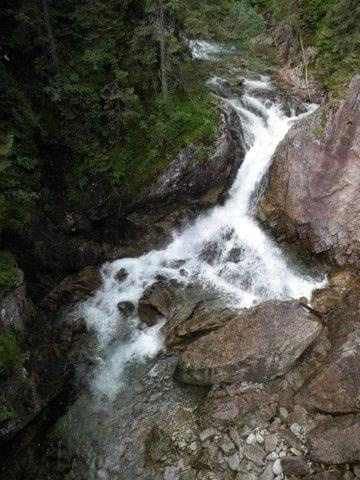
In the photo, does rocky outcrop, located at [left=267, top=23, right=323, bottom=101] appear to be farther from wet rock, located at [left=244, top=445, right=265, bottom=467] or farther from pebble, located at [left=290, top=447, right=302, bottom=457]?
wet rock, located at [left=244, top=445, right=265, bottom=467]

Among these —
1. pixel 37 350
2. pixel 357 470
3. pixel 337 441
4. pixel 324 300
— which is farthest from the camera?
pixel 324 300

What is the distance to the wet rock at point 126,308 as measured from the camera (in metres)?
12.9

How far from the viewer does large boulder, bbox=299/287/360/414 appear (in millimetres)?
9242

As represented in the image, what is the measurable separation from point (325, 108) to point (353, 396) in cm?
1007

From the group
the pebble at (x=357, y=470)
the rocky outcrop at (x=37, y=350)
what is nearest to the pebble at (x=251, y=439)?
the pebble at (x=357, y=470)

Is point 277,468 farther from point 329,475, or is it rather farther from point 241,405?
point 241,405

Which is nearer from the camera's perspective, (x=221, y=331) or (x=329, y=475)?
(x=329, y=475)

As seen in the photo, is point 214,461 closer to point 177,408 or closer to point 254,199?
point 177,408

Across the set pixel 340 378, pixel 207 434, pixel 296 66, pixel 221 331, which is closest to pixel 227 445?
pixel 207 434

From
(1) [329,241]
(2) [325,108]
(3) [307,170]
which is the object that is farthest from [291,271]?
(2) [325,108]

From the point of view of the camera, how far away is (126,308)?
12945mm

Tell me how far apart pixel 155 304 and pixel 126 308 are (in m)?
1.11

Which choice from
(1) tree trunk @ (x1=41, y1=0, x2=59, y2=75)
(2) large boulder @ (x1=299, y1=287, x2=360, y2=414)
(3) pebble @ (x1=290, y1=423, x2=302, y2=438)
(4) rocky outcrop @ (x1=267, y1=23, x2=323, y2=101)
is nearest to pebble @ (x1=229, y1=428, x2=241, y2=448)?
(3) pebble @ (x1=290, y1=423, x2=302, y2=438)

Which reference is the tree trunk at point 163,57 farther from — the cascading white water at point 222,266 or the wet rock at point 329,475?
the wet rock at point 329,475
